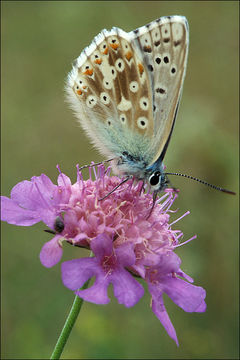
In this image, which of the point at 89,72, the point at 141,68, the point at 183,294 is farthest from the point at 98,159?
the point at 183,294

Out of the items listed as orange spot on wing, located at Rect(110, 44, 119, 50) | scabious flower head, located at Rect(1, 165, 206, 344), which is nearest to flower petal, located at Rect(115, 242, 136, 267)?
scabious flower head, located at Rect(1, 165, 206, 344)

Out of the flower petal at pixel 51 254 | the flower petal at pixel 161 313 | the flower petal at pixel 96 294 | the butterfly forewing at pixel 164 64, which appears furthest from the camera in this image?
the butterfly forewing at pixel 164 64

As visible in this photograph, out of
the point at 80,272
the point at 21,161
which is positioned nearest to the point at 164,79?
the point at 80,272

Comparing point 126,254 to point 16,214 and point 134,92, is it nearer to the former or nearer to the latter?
point 16,214

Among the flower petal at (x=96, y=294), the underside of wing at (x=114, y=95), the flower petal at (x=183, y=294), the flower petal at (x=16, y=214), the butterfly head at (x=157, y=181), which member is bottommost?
the flower petal at (x=183, y=294)

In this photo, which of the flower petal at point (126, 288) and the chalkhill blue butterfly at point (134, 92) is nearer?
the flower petal at point (126, 288)

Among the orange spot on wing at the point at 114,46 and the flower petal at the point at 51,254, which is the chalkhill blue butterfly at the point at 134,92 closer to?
the orange spot on wing at the point at 114,46

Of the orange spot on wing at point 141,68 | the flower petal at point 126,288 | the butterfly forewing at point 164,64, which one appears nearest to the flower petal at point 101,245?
the flower petal at point 126,288
